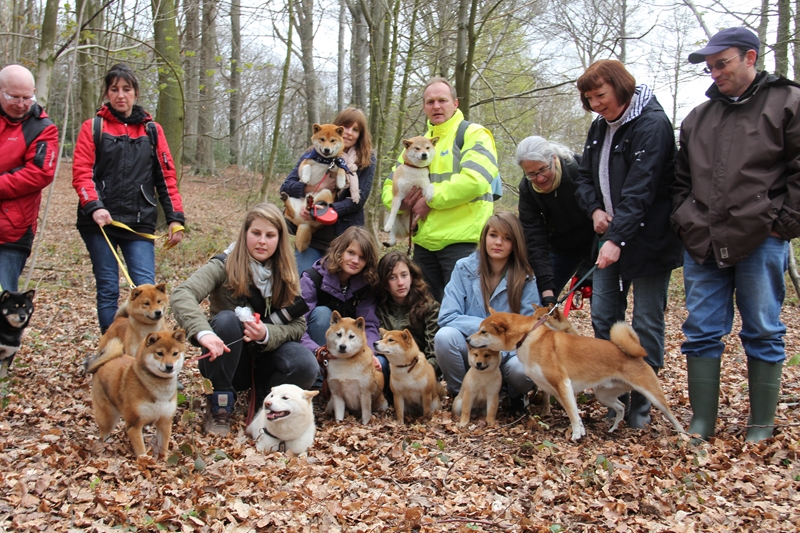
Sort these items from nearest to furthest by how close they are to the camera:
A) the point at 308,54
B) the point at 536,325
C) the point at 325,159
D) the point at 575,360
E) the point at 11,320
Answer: the point at 575,360 → the point at 536,325 → the point at 11,320 → the point at 325,159 → the point at 308,54

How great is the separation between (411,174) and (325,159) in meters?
0.88

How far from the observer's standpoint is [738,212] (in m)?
3.40

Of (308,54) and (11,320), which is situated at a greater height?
(308,54)

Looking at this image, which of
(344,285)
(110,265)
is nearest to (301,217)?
(344,285)

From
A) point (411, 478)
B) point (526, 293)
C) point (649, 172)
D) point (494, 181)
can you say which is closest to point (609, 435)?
point (526, 293)

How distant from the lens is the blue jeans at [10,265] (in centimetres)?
477

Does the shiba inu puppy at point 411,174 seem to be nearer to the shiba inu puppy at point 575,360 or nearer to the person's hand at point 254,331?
the shiba inu puppy at point 575,360

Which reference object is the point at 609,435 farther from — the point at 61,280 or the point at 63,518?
the point at 61,280

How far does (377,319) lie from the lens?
17.4ft

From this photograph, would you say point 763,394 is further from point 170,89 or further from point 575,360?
point 170,89

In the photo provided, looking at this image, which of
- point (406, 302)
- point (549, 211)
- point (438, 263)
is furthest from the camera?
point (438, 263)

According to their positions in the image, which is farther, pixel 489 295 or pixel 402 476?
pixel 489 295

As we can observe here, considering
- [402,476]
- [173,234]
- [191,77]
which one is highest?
[191,77]

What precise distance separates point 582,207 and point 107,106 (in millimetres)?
4010
